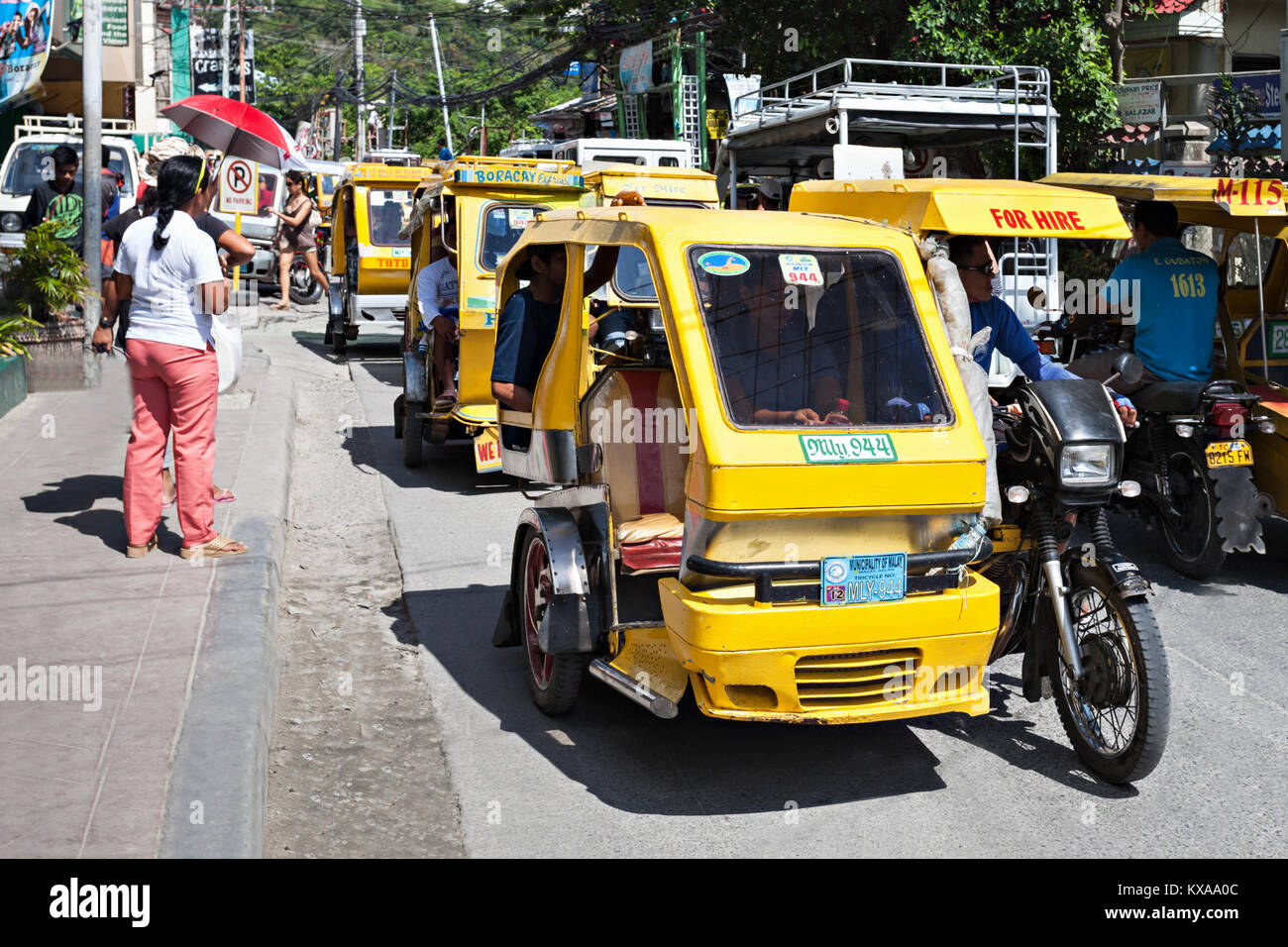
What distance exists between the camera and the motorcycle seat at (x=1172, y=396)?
7.57 meters

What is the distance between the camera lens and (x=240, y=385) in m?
13.3

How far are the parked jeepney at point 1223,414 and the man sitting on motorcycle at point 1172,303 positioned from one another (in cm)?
7

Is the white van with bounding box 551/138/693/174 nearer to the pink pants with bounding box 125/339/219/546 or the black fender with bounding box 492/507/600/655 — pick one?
the pink pants with bounding box 125/339/219/546

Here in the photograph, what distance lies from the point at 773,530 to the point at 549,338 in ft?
6.54

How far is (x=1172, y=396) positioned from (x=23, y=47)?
717 inches

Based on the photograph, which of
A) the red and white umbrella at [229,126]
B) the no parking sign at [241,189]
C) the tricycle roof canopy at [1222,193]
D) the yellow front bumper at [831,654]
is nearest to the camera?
the yellow front bumper at [831,654]

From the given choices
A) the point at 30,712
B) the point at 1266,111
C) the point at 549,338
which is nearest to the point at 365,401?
the point at 549,338

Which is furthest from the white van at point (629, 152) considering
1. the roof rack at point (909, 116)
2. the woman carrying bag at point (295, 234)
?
the woman carrying bag at point (295, 234)

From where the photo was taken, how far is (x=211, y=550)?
711 cm

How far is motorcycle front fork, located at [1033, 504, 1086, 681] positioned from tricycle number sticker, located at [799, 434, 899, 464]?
893mm

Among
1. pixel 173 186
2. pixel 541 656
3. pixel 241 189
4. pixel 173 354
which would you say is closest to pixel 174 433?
pixel 173 354

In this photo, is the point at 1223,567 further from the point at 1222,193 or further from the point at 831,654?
the point at 831,654

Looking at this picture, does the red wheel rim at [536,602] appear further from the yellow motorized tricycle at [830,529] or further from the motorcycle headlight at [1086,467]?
the motorcycle headlight at [1086,467]

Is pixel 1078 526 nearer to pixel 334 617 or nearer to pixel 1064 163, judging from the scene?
pixel 334 617
